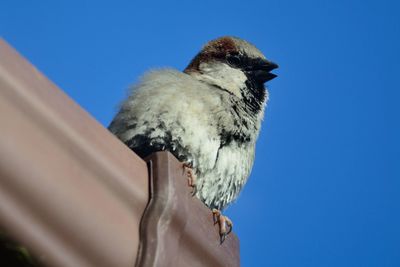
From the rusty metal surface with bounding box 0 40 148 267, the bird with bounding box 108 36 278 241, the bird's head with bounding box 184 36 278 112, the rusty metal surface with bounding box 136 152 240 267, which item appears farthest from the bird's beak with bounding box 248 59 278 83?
the rusty metal surface with bounding box 0 40 148 267

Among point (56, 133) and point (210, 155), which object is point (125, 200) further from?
point (210, 155)

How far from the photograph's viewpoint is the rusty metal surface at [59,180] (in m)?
0.96

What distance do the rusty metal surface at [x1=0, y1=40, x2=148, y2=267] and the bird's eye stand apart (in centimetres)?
221

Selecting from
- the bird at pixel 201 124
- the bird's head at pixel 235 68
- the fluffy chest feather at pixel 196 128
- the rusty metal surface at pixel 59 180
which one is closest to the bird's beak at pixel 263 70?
the bird's head at pixel 235 68

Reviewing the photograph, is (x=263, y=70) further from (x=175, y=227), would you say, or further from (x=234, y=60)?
(x=175, y=227)

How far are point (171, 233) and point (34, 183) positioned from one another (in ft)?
1.08

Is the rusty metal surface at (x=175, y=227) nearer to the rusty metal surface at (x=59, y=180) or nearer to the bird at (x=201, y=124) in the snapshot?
the rusty metal surface at (x=59, y=180)

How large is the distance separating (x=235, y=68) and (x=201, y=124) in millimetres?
926

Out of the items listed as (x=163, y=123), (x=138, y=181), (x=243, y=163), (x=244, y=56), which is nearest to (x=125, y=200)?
(x=138, y=181)

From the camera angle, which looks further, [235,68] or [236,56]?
[236,56]

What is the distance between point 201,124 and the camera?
2.46m

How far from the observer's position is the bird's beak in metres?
3.27

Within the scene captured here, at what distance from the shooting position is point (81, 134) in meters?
1.13

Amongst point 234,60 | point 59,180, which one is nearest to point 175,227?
point 59,180
